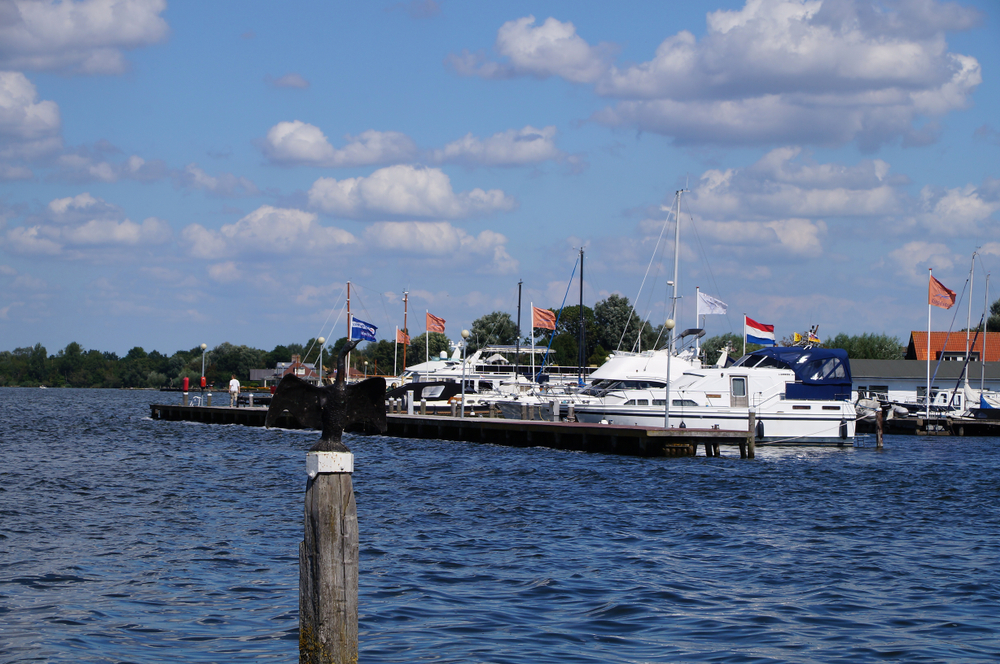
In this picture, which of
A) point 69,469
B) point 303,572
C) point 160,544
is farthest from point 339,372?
point 69,469

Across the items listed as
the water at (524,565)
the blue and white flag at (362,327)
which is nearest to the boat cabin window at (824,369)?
the water at (524,565)

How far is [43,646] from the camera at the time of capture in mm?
11328

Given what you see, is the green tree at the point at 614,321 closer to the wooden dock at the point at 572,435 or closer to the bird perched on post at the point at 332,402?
the wooden dock at the point at 572,435

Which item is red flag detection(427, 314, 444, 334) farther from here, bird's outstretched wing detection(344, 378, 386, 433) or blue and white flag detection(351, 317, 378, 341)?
bird's outstretched wing detection(344, 378, 386, 433)

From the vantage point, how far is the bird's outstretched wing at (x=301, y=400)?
8484 mm

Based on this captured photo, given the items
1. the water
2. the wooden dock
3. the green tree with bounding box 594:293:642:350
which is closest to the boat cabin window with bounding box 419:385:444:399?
the wooden dock

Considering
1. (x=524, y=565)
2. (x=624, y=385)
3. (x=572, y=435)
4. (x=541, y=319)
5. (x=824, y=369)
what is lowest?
(x=524, y=565)

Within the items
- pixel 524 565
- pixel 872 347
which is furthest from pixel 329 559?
pixel 872 347

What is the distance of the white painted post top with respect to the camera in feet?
26.9

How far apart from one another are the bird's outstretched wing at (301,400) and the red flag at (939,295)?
51875 mm

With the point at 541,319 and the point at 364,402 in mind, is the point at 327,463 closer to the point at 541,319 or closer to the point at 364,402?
the point at 364,402

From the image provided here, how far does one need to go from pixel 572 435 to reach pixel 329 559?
29.2 meters

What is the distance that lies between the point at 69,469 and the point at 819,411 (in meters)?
28.4

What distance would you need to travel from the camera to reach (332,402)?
8.55 m
